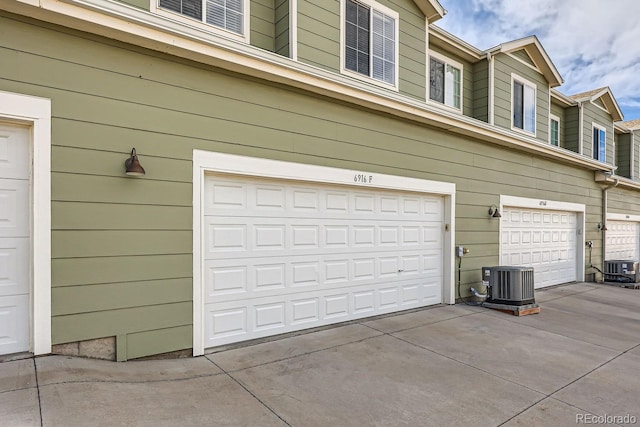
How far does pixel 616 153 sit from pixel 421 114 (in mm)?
11765

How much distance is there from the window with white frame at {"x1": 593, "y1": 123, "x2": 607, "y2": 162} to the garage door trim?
2557 mm

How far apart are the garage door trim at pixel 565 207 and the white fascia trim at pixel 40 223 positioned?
7.94 metres

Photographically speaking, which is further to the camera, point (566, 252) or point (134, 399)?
point (566, 252)

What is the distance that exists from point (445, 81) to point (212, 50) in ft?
18.1

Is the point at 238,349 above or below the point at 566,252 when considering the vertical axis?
below

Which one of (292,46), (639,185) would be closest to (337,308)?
(292,46)

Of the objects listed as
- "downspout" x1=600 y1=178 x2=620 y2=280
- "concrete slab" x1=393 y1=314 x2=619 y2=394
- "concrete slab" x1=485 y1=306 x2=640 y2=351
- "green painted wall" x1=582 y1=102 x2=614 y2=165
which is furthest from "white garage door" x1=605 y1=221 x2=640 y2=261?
"concrete slab" x1=393 y1=314 x2=619 y2=394

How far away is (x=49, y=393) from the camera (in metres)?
2.69

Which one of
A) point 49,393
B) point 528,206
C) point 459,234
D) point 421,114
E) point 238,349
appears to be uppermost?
point 421,114

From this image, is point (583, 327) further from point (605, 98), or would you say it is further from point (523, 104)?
point (605, 98)

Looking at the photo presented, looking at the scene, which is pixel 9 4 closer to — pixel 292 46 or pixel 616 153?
pixel 292 46

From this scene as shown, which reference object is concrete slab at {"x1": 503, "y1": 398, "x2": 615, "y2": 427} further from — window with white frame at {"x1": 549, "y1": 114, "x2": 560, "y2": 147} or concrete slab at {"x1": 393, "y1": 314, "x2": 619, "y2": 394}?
window with white frame at {"x1": 549, "y1": 114, "x2": 560, "y2": 147}

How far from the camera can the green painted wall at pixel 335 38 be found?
16.8 ft

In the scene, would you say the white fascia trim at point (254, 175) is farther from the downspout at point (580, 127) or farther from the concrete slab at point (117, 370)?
the downspout at point (580, 127)
